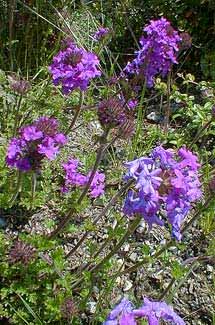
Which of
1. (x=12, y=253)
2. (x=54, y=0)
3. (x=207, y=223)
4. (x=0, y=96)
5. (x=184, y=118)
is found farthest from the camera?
(x=54, y=0)

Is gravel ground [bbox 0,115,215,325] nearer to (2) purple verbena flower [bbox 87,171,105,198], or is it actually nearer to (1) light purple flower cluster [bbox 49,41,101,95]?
(2) purple verbena flower [bbox 87,171,105,198]

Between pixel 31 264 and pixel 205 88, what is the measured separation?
1.74 metres

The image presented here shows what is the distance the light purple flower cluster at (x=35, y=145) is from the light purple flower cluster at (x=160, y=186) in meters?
0.40

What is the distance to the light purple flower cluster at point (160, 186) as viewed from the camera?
167 centimetres

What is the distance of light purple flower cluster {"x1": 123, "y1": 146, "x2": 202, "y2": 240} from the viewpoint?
1.67 metres

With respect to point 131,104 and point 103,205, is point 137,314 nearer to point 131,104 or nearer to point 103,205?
point 103,205

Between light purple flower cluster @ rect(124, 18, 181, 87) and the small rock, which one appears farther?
light purple flower cluster @ rect(124, 18, 181, 87)

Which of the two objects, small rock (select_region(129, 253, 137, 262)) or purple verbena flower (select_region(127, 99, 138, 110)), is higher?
purple verbena flower (select_region(127, 99, 138, 110))

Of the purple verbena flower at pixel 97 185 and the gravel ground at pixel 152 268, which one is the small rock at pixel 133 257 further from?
the purple verbena flower at pixel 97 185

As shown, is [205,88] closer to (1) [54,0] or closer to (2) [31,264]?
(1) [54,0]

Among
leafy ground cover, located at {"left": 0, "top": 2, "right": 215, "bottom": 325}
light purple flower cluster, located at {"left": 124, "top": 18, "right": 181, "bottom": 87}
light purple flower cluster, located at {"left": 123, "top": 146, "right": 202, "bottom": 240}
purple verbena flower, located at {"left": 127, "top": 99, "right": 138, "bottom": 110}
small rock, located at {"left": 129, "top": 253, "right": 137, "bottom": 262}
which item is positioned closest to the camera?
light purple flower cluster, located at {"left": 123, "top": 146, "right": 202, "bottom": 240}

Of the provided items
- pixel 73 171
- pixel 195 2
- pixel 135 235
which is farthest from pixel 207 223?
pixel 195 2

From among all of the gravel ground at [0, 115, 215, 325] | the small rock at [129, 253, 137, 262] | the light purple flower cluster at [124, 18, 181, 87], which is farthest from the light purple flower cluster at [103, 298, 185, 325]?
the light purple flower cluster at [124, 18, 181, 87]

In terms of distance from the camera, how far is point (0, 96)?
322 centimetres
